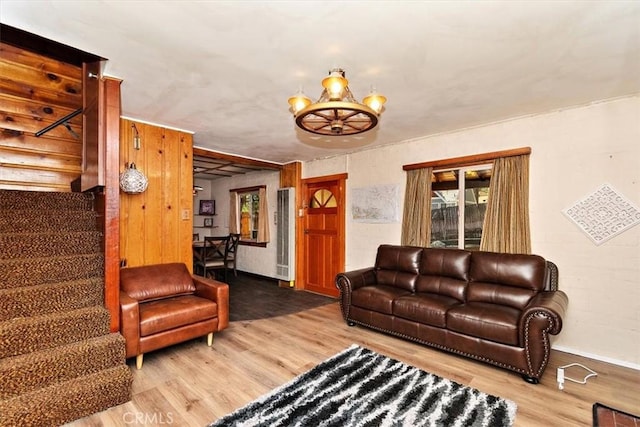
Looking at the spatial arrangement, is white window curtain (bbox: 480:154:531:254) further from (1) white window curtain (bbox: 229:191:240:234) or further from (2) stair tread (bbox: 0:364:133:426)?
(1) white window curtain (bbox: 229:191:240:234)

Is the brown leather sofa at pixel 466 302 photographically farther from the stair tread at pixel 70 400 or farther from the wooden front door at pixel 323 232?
the stair tread at pixel 70 400

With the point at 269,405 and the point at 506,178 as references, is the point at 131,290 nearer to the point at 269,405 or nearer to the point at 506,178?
the point at 269,405

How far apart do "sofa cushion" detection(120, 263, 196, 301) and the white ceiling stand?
171 cm

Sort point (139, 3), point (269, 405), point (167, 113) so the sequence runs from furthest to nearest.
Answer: point (167, 113)
point (269, 405)
point (139, 3)

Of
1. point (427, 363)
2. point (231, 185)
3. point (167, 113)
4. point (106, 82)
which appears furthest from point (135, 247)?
point (231, 185)

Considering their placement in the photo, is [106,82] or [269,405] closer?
→ [269,405]

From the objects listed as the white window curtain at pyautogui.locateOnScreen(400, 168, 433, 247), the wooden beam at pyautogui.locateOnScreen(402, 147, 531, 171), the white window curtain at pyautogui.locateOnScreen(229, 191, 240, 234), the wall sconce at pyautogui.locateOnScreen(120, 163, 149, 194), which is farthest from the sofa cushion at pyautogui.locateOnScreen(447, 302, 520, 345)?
the white window curtain at pyautogui.locateOnScreen(229, 191, 240, 234)

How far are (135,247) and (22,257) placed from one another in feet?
3.67

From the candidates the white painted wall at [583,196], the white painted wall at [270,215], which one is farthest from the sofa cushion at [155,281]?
the white painted wall at [583,196]

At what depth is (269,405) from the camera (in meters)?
2.06

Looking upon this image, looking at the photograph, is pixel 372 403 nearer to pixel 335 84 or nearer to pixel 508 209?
pixel 335 84

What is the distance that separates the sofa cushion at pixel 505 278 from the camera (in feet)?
9.50

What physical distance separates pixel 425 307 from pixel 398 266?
89 centimetres

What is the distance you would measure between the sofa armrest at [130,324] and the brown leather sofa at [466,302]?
2.17 m
